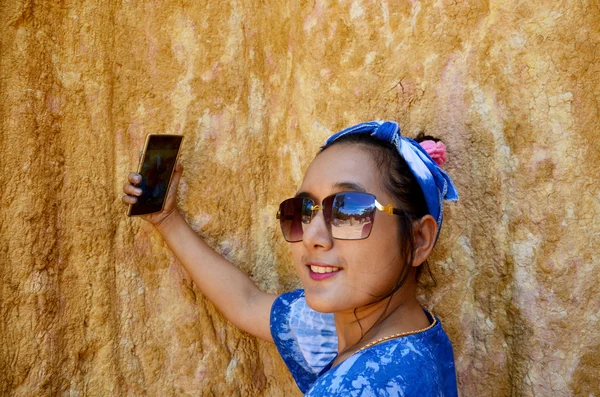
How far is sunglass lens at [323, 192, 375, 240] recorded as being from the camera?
1.58 metres

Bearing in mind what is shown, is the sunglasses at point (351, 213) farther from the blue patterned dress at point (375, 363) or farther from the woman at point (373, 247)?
the blue patterned dress at point (375, 363)

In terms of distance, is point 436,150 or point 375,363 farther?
point 436,150

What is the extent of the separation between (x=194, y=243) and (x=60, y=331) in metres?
0.54

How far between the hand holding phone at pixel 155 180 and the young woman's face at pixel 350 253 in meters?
0.57

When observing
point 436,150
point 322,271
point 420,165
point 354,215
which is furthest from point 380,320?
point 436,150

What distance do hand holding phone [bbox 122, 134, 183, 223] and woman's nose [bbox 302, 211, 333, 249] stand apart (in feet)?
2.00

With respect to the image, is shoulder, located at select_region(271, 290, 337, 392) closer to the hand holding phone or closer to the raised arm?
the raised arm

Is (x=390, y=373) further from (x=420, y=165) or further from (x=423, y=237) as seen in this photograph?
(x=420, y=165)

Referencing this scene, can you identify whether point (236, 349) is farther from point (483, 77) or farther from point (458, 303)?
point (483, 77)

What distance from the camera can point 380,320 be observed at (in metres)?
1.69

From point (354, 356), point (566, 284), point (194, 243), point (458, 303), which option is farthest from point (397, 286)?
point (194, 243)

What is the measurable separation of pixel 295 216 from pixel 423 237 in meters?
0.39

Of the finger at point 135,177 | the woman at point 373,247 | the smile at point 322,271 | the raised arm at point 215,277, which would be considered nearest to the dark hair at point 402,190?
the woman at point 373,247

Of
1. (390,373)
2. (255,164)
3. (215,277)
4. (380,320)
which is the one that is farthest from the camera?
(255,164)
